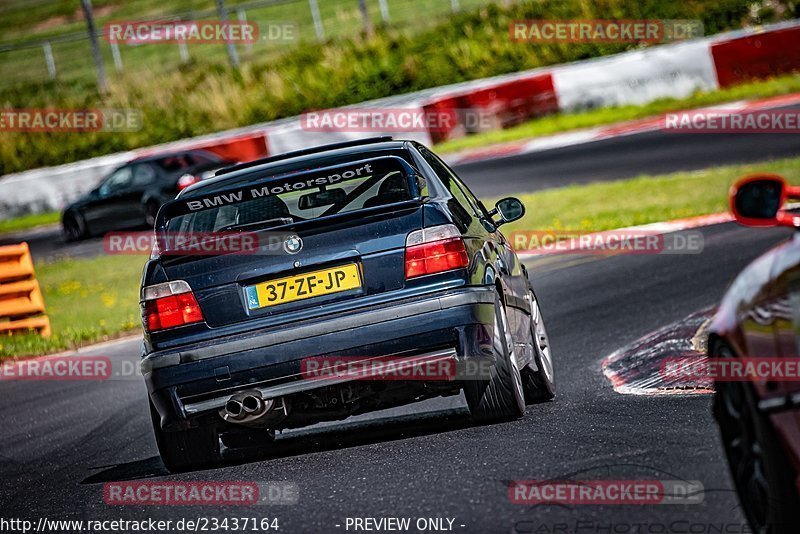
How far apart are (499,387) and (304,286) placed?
106cm

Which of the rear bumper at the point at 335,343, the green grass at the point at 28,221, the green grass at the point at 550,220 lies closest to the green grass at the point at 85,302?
the green grass at the point at 550,220

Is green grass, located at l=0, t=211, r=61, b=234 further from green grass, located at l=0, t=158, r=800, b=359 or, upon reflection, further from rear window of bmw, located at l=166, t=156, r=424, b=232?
rear window of bmw, located at l=166, t=156, r=424, b=232

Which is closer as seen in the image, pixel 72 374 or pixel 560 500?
pixel 560 500

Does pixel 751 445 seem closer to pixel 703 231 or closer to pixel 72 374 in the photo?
pixel 72 374

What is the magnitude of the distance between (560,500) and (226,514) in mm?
1513

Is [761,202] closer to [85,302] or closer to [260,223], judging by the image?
[260,223]

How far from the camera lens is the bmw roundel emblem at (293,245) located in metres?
6.40

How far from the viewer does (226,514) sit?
19.2 feet

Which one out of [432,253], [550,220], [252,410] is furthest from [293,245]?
[550,220]

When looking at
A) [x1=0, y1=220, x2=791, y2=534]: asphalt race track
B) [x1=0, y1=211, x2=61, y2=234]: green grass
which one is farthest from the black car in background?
[x1=0, y1=220, x2=791, y2=534]: asphalt race track

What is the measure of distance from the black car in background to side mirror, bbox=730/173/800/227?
2012 centimetres

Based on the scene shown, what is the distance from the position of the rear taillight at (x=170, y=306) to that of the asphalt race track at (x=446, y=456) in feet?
2.56

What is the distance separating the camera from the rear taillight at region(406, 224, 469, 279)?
21.0 feet

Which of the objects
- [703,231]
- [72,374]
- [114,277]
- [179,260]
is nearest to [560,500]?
[179,260]
